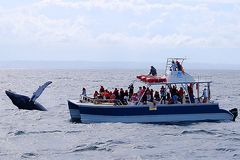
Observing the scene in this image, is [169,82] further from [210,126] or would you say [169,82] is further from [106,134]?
[106,134]

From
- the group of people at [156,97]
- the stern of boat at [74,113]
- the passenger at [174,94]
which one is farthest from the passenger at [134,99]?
the stern of boat at [74,113]

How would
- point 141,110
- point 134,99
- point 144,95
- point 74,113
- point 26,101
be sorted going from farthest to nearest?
point 26,101 < point 74,113 < point 134,99 < point 144,95 < point 141,110

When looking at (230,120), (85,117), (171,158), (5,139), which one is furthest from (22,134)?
A: (230,120)

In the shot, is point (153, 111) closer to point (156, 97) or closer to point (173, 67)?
point (156, 97)

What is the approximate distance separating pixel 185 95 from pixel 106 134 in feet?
25.9

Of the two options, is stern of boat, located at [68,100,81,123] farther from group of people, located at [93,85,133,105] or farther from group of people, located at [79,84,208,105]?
group of people, located at [79,84,208,105]

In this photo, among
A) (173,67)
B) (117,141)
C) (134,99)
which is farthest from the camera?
(173,67)

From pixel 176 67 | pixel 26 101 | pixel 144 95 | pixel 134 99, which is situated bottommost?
pixel 26 101

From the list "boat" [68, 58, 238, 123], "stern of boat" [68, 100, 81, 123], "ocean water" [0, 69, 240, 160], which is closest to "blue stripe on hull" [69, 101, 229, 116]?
"boat" [68, 58, 238, 123]

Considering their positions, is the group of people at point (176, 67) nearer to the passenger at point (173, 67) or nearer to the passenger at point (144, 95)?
the passenger at point (173, 67)

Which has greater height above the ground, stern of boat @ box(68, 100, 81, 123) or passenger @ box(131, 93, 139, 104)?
passenger @ box(131, 93, 139, 104)

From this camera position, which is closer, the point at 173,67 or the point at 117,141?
the point at 117,141

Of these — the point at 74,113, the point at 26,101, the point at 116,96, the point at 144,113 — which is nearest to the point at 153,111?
the point at 144,113

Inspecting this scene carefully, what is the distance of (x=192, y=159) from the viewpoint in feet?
77.4
